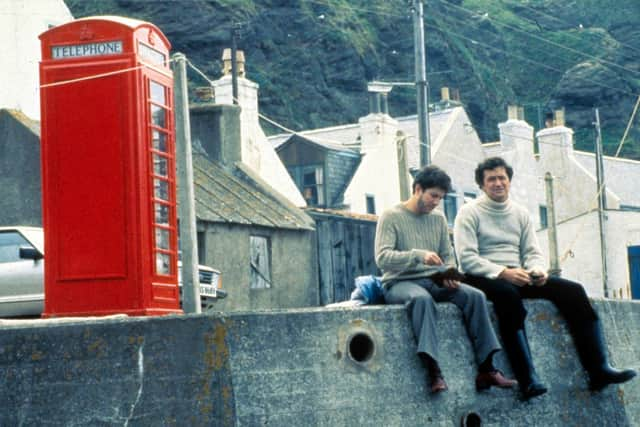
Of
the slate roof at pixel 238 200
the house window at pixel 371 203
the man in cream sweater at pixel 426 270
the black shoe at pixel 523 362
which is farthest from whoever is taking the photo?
the house window at pixel 371 203

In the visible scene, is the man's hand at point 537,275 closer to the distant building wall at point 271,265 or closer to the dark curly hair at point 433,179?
the dark curly hair at point 433,179

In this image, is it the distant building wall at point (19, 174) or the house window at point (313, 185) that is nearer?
the distant building wall at point (19, 174)

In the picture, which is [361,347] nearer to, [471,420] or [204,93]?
[471,420]

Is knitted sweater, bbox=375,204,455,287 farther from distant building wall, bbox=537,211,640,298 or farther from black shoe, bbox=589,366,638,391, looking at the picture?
distant building wall, bbox=537,211,640,298

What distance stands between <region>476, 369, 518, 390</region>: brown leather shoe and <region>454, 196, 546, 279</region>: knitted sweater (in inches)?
27.4

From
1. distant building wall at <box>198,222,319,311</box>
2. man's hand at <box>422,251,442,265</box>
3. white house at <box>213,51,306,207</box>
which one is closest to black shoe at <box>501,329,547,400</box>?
man's hand at <box>422,251,442,265</box>

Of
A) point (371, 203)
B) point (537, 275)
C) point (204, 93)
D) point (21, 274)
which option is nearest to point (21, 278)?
point (21, 274)

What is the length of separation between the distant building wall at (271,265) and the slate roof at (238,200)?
20 centimetres

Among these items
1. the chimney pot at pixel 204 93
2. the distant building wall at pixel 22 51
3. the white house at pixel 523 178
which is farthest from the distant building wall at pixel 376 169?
the distant building wall at pixel 22 51

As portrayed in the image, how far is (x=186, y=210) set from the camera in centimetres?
1560

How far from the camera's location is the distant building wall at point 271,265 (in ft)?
87.0

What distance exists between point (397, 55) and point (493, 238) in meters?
86.1

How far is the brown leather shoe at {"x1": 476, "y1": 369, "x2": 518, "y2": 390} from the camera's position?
8.62m

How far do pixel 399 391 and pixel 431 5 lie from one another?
99.7 m
